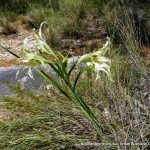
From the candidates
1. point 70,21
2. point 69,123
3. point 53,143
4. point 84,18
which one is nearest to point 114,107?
point 69,123

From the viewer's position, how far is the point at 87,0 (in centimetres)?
646

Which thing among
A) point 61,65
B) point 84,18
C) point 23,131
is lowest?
point 84,18

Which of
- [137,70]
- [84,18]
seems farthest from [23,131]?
[84,18]

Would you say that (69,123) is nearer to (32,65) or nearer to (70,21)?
(32,65)

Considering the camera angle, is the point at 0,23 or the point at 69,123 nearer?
the point at 69,123

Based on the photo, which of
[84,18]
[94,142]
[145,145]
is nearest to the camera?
[145,145]

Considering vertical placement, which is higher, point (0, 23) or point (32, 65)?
point (32, 65)

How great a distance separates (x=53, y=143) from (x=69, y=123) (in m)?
0.23

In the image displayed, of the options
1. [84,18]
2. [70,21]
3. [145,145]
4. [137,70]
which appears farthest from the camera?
[84,18]

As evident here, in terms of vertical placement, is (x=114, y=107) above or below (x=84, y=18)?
above

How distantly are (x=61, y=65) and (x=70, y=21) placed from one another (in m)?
3.80

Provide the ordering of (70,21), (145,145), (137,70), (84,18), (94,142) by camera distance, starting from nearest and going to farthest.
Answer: (145,145) → (94,142) → (137,70) → (70,21) → (84,18)

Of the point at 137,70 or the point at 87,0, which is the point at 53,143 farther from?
the point at 87,0

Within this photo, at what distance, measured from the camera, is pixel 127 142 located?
2.54 meters
